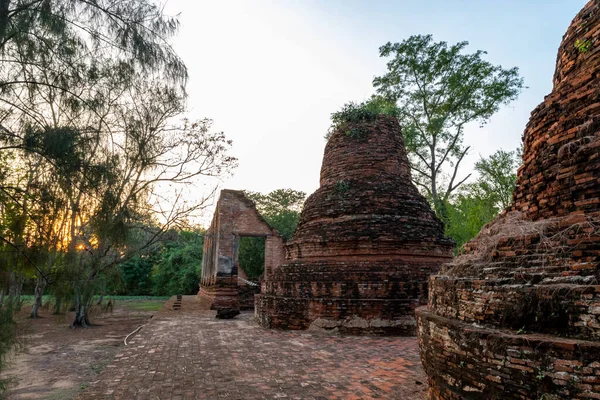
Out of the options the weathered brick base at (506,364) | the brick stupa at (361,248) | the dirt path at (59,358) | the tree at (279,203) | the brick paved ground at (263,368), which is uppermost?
the tree at (279,203)

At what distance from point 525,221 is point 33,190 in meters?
5.28

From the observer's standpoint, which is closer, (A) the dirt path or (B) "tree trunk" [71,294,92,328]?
(A) the dirt path

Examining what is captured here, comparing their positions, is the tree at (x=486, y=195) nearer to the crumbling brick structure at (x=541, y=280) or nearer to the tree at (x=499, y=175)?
the tree at (x=499, y=175)

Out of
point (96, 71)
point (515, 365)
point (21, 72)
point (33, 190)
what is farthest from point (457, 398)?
point (21, 72)

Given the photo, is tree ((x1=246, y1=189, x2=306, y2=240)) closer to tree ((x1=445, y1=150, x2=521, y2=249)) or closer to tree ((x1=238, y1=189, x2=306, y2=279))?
tree ((x1=238, y1=189, x2=306, y2=279))

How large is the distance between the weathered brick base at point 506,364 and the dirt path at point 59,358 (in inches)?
177

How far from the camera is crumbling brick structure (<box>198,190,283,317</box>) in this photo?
15369 mm

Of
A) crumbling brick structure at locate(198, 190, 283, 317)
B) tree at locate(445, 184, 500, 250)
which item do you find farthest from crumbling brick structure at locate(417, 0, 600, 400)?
tree at locate(445, 184, 500, 250)

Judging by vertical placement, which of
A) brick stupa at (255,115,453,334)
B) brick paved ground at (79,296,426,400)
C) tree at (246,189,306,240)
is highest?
tree at (246,189,306,240)

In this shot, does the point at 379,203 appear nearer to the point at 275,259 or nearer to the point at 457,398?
the point at 457,398

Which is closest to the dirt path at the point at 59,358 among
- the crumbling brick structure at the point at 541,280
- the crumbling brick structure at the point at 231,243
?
the crumbling brick structure at the point at 231,243

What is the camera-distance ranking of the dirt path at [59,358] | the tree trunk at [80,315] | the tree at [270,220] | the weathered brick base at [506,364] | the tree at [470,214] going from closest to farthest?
the weathered brick base at [506,364]
the dirt path at [59,358]
the tree trunk at [80,315]
the tree at [470,214]
the tree at [270,220]

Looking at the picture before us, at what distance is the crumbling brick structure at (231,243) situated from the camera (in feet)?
50.4

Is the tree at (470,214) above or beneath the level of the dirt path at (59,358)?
above
